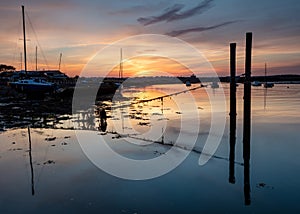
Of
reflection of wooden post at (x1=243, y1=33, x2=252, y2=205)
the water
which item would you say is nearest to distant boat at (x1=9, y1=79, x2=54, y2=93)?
the water

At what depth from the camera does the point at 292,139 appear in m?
18.0

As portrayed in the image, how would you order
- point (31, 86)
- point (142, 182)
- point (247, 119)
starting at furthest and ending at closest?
point (31, 86), point (247, 119), point (142, 182)

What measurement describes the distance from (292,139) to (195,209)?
12.8 meters

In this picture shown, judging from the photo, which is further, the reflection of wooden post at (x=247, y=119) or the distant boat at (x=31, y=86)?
the distant boat at (x=31, y=86)

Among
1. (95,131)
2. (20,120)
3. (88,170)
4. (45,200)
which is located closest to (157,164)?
(88,170)

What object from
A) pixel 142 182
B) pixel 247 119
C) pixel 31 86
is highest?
pixel 31 86

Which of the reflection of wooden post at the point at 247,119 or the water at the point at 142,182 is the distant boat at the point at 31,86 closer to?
the water at the point at 142,182

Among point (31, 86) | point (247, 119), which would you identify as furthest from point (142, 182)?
point (31, 86)

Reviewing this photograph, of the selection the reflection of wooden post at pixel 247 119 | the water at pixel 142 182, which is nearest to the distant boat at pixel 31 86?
the water at pixel 142 182

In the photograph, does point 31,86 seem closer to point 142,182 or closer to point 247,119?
point 247,119

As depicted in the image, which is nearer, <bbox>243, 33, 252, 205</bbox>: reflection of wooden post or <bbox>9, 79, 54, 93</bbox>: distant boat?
<bbox>243, 33, 252, 205</bbox>: reflection of wooden post

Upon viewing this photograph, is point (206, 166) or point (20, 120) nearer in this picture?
point (206, 166)

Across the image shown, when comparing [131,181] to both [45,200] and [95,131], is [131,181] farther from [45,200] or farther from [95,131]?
[95,131]

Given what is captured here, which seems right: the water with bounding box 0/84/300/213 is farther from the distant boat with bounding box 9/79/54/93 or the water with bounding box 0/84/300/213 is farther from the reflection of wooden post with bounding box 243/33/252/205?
the distant boat with bounding box 9/79/54/93
